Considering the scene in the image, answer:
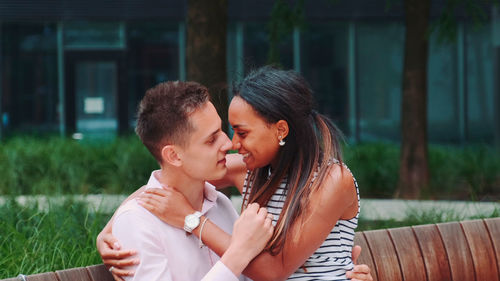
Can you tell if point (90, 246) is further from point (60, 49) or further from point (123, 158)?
point (60, 49)

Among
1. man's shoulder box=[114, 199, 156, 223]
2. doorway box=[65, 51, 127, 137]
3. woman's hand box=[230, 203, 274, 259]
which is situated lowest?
doorway box=[65, 51, 127, 137]

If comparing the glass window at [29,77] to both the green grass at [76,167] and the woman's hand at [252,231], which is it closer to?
the green grass at [76,167]

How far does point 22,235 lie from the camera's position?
4578 millimetres

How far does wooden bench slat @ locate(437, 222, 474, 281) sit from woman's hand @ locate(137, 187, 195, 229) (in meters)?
1.94

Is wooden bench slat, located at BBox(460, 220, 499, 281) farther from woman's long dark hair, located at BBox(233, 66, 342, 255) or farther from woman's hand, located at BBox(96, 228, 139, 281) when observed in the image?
woman's hand, located at BBox(96, 228, 139, 281)

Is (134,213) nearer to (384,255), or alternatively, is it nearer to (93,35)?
(384,255)

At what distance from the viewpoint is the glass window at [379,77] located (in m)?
17.0

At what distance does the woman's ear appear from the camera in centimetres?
275

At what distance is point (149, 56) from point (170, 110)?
14490mm

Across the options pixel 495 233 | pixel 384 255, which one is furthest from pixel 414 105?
pixel 384 255

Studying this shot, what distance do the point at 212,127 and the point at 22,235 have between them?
7.82ft

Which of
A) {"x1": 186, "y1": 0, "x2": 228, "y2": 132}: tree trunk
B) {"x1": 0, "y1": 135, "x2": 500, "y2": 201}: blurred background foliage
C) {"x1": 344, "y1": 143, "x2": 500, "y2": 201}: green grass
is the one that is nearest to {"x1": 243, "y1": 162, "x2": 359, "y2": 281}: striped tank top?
{"x1": 186, "y1": 0, "x2": 228, "y2": 132}: tree trunk

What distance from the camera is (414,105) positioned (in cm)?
945

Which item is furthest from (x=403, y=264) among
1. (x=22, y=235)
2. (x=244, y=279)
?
(x=22, y=235)
